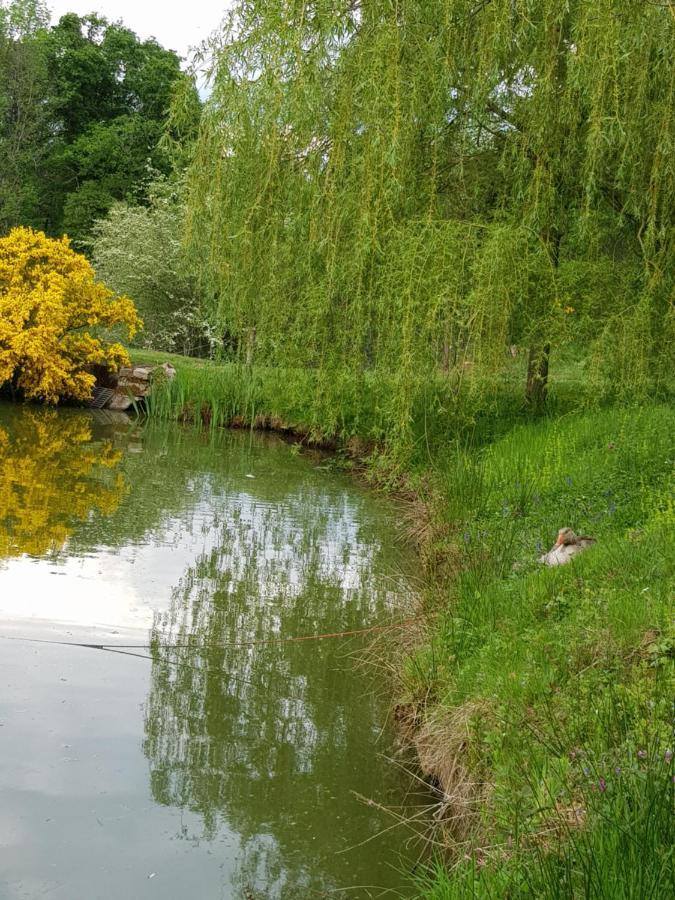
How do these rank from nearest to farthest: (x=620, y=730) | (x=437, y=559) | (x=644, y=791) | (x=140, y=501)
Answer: (x=644, y=791), (x=620, y=730), (x=437, y=559), (x=140, y=501)

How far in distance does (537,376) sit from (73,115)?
3373 cm

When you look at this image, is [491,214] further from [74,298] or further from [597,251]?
[74,298]

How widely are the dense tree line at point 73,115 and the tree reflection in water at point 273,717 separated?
28077 millimetres

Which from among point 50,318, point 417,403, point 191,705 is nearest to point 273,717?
point 191,705

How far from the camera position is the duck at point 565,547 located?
16.4 ft

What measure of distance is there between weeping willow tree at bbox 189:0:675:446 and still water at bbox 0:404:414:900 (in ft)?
5.44

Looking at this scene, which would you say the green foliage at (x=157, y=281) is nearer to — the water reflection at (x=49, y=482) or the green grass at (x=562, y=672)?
the water reflection at (x=49, y=482)

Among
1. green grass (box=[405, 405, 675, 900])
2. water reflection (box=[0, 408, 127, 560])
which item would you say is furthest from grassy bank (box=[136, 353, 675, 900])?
water reflection (box=[0, 408, 127, 560])

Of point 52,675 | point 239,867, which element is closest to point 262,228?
point 52,675

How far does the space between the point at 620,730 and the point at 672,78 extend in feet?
19.2

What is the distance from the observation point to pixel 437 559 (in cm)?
593

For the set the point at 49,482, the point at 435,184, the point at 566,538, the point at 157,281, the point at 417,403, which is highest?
the point at 435,184

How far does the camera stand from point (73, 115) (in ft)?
125

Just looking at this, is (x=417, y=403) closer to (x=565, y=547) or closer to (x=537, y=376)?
(x=537, y=376)
